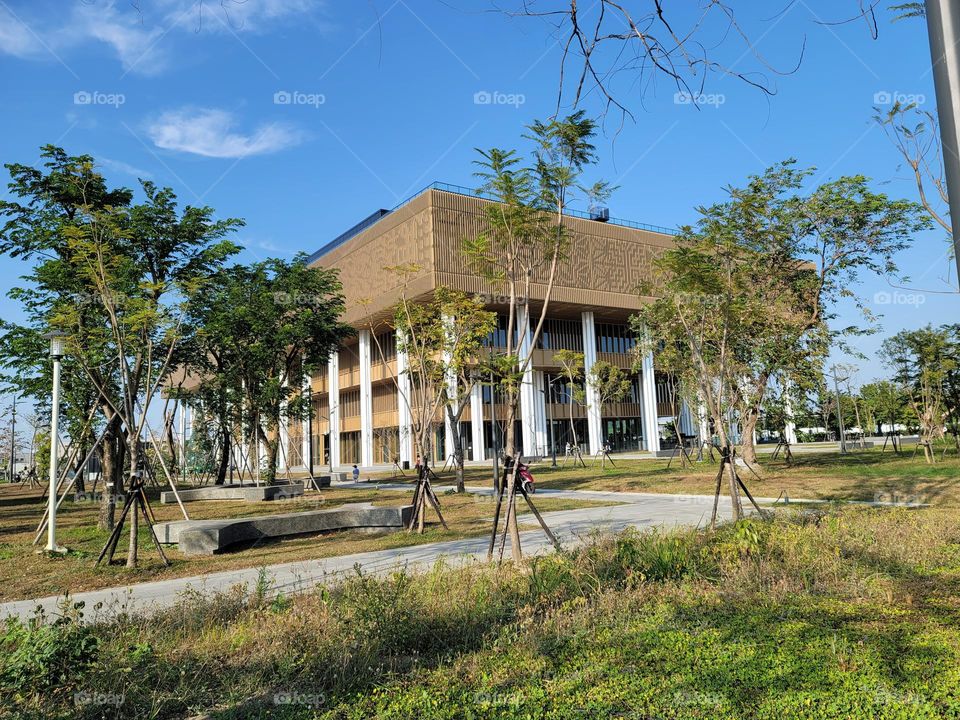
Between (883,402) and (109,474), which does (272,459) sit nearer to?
(109,474)

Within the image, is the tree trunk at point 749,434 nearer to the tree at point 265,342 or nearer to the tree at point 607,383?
the tree at point 607,383

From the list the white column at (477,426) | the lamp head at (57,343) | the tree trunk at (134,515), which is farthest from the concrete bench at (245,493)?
the white column at (477,426)

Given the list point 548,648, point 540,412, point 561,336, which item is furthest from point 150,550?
point 561,336

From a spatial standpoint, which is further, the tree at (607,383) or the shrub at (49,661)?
A: the tree at (607,383)

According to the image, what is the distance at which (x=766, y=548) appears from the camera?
792cm

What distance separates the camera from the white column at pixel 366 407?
56500mm

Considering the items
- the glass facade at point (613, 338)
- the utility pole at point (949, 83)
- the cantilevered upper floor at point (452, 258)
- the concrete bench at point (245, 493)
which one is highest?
the cantilevered upper floor at point (452, 258)

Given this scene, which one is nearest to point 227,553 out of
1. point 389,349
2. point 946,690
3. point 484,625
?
point 484,625

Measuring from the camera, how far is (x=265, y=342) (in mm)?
26281

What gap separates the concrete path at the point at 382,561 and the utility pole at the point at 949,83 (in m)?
5.68

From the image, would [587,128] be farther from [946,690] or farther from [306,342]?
[306,342]

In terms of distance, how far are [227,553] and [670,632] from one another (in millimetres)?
8864

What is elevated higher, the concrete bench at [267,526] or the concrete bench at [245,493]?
the concrete bench at [267,526]

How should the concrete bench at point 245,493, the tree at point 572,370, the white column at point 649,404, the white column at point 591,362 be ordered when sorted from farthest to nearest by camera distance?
the white column at point 649,404 < the white column at point 591,362 < the tree at point 572,370 < the concrete bench at point 245,493
